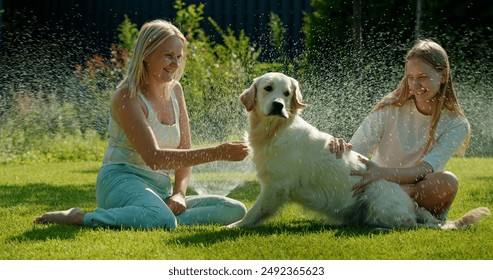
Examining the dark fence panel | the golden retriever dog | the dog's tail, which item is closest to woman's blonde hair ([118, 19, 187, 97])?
the golden retriever dog

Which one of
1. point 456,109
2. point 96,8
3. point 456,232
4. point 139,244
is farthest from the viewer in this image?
point 96,8

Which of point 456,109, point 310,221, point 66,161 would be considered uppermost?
point 456,109

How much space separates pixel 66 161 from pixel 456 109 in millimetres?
6237

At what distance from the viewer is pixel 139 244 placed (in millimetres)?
4328

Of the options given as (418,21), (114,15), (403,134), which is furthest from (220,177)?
(114,15)

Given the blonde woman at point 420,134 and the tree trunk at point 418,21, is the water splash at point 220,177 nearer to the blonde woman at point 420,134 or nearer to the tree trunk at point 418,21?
the blonde woman at point 420,134

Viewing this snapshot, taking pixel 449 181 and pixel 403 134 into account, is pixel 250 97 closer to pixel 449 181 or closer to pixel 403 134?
pixel 403 134

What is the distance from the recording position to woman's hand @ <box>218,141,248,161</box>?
472 centimetres

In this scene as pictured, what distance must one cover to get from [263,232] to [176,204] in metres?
0.71

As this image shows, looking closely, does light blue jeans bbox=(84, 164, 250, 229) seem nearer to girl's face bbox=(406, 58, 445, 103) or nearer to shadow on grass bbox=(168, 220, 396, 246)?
shadow on grass bbox=(168, 220, 396, 246)

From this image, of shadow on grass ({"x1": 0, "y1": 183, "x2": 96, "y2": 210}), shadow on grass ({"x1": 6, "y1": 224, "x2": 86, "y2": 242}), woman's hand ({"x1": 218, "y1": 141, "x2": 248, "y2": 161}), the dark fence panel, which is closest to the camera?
shadow on grass ({"x1": 6, "y1": 224, "x2": 86, "y2": 242})

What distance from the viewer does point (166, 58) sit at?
4980mm

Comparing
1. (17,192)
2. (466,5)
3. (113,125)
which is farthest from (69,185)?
(466,5)

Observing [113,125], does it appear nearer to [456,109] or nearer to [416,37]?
[456,109]
